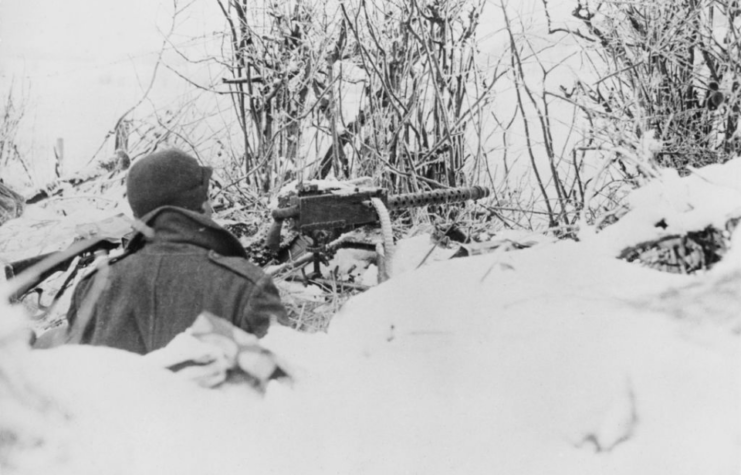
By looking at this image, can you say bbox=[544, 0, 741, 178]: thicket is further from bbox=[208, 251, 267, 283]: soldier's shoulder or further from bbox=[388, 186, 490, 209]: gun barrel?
bbox=[208, 251, 267, 283]: soldier's shoulder

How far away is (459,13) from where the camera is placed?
2.92m

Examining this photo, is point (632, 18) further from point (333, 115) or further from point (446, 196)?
point (333, 115)

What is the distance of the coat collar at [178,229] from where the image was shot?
134cm

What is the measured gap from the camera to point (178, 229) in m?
1.36

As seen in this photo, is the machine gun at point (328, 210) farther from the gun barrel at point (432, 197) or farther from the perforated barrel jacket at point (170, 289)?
the perforated barrel jacket at point (170, 289)

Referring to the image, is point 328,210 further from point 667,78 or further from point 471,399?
point 667,78

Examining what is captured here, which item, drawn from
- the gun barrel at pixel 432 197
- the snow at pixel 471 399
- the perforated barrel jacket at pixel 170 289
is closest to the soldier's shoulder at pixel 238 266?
the perforated barrel jacket at pixel 170 289

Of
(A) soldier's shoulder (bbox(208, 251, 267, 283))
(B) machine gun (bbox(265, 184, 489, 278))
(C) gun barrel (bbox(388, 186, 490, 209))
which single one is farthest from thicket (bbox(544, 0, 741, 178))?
(A) soldier's shoulder (bbox(208, 251, 267, 283))

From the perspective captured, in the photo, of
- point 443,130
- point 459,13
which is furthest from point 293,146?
point 459,13

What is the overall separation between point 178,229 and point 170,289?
4.8 inches

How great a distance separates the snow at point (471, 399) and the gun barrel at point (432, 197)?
3.52ft

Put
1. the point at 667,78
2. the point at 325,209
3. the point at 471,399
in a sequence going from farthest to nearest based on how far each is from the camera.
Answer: the point at 667,78 < the point at 325,209 < the point at 471,399

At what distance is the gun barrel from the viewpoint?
201 centimetres

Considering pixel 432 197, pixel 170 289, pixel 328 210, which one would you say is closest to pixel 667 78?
pixel 432 197
